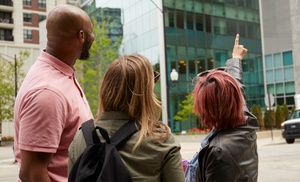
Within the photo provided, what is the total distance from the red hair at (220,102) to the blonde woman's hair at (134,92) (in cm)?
59

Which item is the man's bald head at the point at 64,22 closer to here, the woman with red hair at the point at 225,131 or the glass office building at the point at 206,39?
the woman with red hair at the point at 225,131

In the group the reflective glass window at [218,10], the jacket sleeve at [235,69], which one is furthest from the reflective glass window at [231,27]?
the jacket sleeve at [235,69]

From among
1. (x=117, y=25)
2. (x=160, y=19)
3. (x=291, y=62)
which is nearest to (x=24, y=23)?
(x=117, y=25)

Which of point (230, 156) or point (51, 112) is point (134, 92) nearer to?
point (51, 112)

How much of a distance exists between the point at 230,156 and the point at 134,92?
2.50 feet

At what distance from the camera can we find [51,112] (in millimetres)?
2182

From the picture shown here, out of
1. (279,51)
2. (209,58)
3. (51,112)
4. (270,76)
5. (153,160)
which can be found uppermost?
(279,51)

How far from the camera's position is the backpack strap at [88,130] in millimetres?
2197

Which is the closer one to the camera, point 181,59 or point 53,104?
Answer: point 53,104

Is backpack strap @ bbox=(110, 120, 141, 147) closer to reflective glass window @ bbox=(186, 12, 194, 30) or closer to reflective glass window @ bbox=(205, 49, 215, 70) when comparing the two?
reflective glass window @ bbox=(186, 12, 194, 30)

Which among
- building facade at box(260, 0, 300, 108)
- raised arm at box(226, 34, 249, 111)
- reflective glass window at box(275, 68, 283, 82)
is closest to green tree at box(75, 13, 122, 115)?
building facade at box(260, 0, 300, 108)

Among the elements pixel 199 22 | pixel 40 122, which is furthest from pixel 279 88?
pixel 40 122

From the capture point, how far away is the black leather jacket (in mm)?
2555

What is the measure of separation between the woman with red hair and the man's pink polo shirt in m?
0.76
